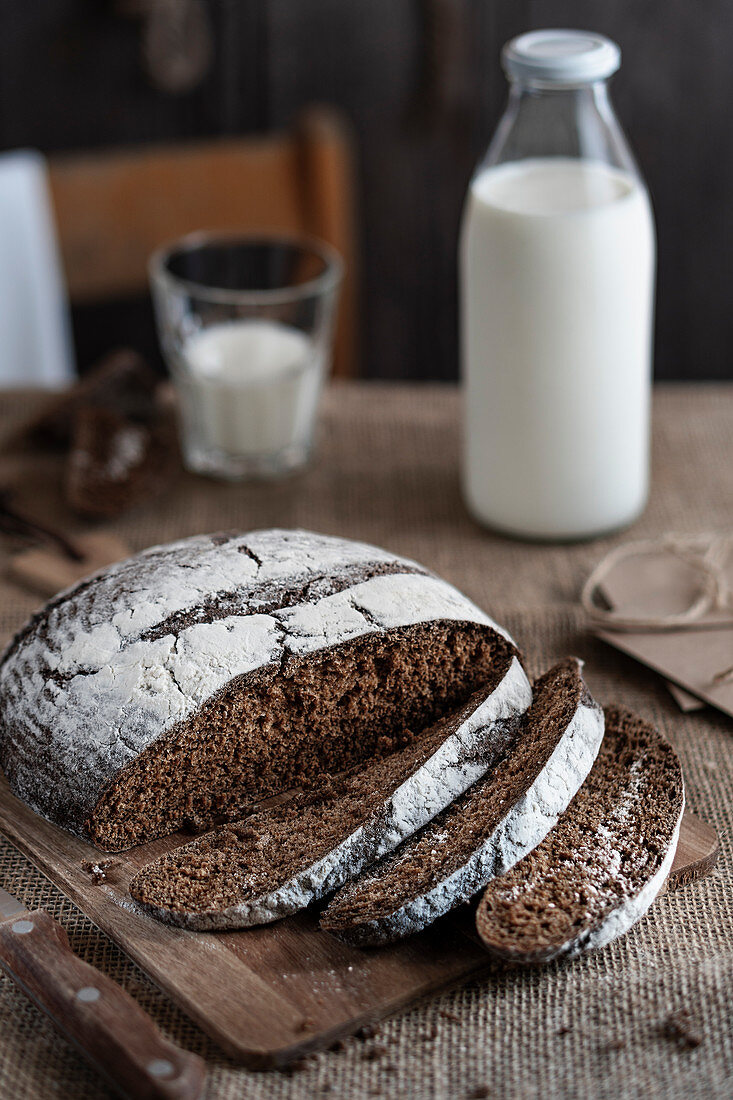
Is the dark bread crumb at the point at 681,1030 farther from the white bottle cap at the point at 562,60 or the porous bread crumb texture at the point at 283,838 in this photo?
the white bottle cap at the point at 562,60

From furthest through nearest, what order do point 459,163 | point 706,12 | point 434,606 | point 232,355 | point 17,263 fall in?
point 459,163, point 706,12, point 17,263, point 232,355, point 434,606

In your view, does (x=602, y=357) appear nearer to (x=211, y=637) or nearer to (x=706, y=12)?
(x=211, y=637)

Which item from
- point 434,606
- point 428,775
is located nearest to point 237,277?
point 434,606

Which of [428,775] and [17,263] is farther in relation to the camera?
[17,263]

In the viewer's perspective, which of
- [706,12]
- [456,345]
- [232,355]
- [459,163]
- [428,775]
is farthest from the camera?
[456,345]

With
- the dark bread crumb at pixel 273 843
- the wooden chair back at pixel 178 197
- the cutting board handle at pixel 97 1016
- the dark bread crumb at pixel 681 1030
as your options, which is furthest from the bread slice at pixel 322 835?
the wooden chair back at pixel 178 197

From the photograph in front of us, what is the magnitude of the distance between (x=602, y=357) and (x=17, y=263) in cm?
167

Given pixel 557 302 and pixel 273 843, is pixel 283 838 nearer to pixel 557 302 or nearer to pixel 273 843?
pixel 273 843

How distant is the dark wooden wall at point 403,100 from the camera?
3.83 m

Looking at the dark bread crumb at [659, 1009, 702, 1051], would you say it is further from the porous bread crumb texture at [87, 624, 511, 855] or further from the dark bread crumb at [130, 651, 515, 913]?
the porous bread crumb texture at [87, 624, 511, 855]

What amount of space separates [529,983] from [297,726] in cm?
43

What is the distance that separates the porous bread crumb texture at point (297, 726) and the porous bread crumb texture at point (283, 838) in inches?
1.9

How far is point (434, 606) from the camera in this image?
1570 mm

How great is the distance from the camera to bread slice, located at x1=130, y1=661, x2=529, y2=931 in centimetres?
131
